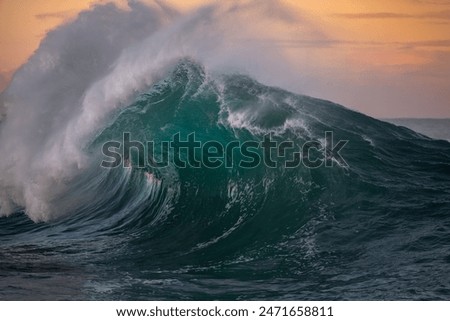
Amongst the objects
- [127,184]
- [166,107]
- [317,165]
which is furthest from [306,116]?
[127,184]

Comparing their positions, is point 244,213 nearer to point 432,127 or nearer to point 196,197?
point 196,197

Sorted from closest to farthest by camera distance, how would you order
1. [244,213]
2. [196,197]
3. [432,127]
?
1. [244,213]
2. [196,197]
3. [432,127]

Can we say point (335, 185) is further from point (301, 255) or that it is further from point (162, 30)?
point (162, 30)

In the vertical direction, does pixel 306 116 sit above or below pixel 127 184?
above

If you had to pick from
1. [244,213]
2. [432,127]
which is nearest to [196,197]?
[244,213]

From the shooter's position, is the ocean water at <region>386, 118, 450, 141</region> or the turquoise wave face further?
the ocean water at <region>386, 118, 450, 141</region>
